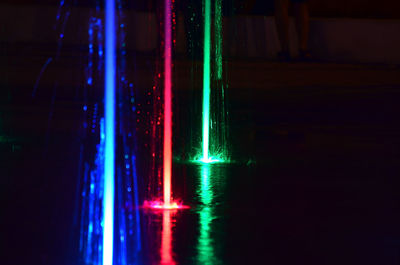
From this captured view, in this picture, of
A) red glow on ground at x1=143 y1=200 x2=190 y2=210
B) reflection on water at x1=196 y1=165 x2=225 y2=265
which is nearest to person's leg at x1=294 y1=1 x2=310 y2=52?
reflection on water at x1=196 y1=165 x2=225 y2=265

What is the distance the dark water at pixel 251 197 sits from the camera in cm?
534

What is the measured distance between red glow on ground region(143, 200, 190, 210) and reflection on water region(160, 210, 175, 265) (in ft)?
0.34

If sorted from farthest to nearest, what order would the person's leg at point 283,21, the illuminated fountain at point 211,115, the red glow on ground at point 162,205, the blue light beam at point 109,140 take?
1. the person's leg at point 283,21
2. the illuminated fountain at point 211,115
3. the red glow on ground at point 162,205
4. the blue light beam at point 109,140

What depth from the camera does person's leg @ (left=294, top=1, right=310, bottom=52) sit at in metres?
18.4

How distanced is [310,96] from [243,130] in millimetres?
3728

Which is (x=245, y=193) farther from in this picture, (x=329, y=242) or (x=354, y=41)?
(x=354, y=41)

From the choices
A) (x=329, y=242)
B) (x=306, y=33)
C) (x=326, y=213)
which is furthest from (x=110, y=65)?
(x=306, y=33)

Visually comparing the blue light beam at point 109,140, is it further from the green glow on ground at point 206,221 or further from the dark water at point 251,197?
the green glow on ground at point 206,221

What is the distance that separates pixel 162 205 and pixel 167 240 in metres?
0.95

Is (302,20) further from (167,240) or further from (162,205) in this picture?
(167,240)

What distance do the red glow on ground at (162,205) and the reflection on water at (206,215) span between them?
0.43ft

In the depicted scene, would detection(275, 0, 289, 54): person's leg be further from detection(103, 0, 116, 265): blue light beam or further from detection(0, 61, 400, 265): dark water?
detection(103, 0, 116, 265): blue light beam

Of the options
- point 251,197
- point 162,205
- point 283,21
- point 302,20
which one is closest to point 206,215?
point 162,205

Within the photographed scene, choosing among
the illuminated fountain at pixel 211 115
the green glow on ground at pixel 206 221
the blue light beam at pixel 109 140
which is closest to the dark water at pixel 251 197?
the green glow on ground at pixel 206 221
